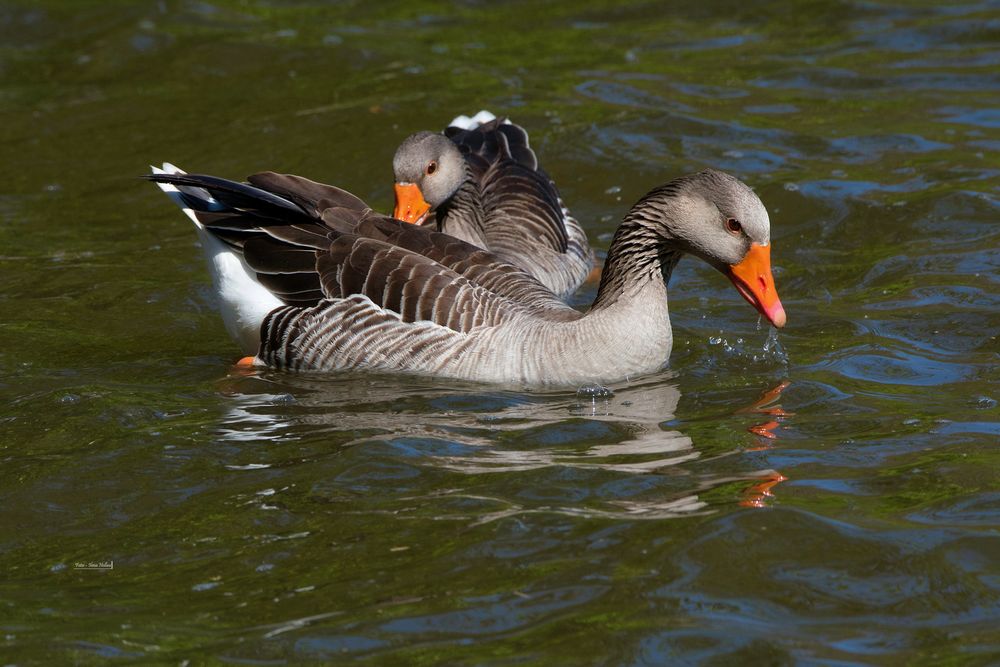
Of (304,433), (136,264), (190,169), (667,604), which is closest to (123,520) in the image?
(304,433)

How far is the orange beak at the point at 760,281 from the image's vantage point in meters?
7.51

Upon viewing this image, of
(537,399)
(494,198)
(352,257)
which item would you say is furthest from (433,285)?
(494,198)

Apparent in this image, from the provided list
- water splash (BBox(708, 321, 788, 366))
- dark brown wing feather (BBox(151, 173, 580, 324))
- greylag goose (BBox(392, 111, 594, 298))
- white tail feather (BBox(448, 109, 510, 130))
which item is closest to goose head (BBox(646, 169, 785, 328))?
water splash (BBox(708, 321, 788, 366))

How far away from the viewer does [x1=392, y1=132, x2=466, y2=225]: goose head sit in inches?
396

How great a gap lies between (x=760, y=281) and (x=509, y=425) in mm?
1589

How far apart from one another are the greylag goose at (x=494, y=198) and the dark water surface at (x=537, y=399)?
86 centimetres

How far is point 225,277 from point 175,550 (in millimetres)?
3287

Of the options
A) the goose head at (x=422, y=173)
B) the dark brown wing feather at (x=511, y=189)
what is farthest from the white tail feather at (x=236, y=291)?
the dark brown wing feather at (x=511, y=189)

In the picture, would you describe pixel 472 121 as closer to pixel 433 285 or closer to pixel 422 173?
pixel 422 173

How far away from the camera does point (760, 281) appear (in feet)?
24.9

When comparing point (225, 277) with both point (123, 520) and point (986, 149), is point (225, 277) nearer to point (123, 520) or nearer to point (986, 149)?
point (123, 520)

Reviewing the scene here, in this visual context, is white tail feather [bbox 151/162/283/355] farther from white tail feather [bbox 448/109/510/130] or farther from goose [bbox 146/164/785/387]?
white tail feather [bbox 448/109/510/130]

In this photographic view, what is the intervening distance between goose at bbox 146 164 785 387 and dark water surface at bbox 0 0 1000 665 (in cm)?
21

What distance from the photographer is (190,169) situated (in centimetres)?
1245
